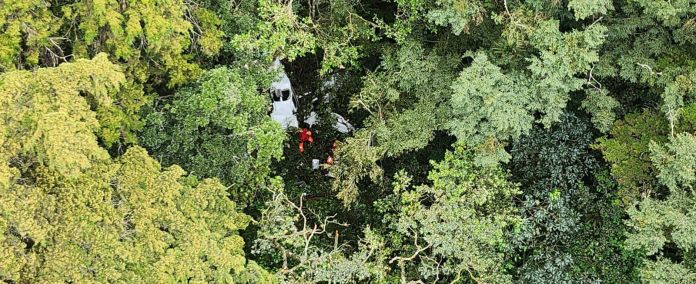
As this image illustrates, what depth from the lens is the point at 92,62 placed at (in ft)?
21.7

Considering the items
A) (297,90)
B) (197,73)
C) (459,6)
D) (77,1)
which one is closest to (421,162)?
(297,90)

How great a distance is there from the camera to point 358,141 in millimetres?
11570

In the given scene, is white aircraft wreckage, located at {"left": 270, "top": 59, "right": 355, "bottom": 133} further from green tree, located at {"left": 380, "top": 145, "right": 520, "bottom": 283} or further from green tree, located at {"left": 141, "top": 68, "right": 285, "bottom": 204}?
green tree, located at {"left": 380, "top": 145, "right": 520, "bottom": 283}

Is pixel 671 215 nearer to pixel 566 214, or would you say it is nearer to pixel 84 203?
pixel 566 214

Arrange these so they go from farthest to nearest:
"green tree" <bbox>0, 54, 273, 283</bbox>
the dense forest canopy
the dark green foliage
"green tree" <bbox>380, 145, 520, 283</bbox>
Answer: the dark green foliage, "green tree" <bbox>380, 145, 520, 283</bbox>, the dense forest canopy, "green tree" <bbox>0, 54, 273, 283</bbox>

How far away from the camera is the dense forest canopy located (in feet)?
22.4

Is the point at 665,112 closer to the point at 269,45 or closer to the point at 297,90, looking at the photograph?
the point at 269,45

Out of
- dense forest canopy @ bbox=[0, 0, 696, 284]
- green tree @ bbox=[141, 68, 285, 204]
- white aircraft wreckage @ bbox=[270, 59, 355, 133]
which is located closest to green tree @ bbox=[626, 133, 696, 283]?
dense forest canopy @ bbox=[0, 0, 696, 284]

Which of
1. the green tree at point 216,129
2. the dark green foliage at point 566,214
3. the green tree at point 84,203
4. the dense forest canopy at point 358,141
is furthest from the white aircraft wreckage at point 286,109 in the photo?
the green tree at point 84,203

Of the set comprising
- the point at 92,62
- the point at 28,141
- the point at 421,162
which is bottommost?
the point at 421,162

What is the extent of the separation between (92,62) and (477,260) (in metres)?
7.36

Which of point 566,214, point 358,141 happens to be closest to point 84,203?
point 358,141

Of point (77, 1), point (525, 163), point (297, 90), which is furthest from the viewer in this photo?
point (297, 90)

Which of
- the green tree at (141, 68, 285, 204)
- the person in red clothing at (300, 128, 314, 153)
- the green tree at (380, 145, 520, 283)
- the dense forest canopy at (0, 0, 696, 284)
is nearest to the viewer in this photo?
the dense forest canopy at (0, 0, 696, 284)
